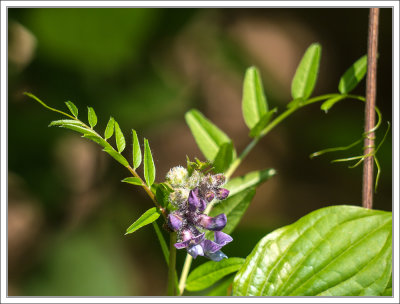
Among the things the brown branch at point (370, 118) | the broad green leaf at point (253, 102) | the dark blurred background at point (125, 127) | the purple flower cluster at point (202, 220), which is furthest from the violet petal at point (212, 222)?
the dark blurred background at point (125, 127)

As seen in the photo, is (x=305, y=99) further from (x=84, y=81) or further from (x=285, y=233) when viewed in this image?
(x=84, y=81)

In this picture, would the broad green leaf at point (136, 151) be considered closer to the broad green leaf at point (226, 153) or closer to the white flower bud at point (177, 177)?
the white flower bud at point (177, 177)

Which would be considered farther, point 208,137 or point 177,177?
point 208,137

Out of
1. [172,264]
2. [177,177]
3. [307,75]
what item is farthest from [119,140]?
[307,75]

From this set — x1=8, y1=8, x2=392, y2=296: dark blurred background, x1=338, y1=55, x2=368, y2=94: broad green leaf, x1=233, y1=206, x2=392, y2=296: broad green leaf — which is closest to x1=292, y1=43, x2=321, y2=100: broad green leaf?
x1=338, y1=55, x2=368, y2=94: broad green leaf

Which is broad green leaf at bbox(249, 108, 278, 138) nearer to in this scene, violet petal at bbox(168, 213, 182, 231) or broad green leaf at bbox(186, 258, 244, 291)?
broad green leaf at bbox(186, 258, 244, 291)

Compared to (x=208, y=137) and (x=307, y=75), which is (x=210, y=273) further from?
(x=307, y=75)

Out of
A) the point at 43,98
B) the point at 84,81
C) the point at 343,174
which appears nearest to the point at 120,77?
the point at 84,81
